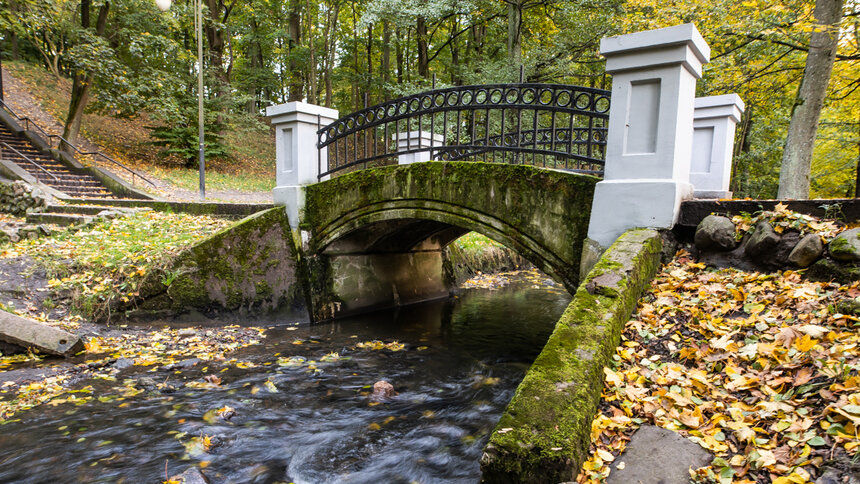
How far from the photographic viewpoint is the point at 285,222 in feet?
25.5

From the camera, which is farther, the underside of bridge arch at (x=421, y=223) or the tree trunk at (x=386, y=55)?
the tree trunk at (x=386, y=55)

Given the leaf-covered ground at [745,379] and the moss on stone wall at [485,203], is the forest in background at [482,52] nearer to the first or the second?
the moss on stone wall at [485,203]

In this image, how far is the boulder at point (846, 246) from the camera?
2.99 meters

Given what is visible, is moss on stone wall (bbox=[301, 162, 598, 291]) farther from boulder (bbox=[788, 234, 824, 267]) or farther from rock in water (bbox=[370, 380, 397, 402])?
rock in water (bbox=[370, 380, 397, 402])

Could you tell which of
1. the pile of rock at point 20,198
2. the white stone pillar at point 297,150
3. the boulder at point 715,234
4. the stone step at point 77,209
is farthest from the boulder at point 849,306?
the pile of rock at point 20,198

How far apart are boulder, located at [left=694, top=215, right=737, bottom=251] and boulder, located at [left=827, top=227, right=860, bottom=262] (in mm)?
663

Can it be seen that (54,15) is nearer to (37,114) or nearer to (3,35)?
(37,114)

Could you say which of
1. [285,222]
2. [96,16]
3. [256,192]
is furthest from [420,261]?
[96,16]

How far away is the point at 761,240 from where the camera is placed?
3473 millimetres

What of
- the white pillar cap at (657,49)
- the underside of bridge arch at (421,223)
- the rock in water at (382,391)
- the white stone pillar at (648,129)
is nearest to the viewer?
the white pillar cap at (657,49)

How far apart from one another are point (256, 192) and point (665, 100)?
15547 millimetres

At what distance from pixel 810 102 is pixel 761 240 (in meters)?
5.87

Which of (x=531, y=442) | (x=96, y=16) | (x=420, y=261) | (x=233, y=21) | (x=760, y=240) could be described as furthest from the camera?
(x=233, y=21)

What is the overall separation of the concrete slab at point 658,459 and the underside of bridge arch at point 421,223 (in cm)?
256
